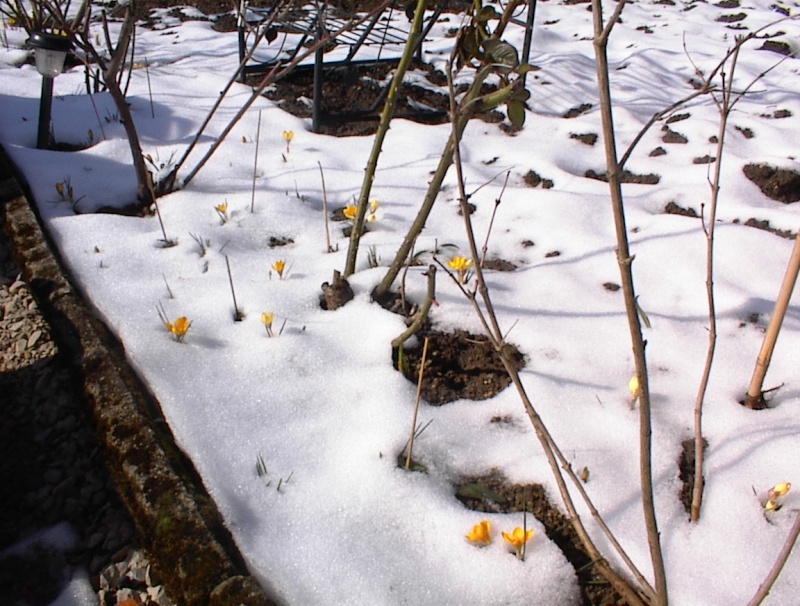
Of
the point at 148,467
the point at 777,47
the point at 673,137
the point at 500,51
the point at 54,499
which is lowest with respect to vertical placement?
the point at 54,499

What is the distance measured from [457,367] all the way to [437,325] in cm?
18

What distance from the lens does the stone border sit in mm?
1222

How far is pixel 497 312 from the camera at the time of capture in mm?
1982

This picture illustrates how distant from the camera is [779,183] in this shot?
276 cm

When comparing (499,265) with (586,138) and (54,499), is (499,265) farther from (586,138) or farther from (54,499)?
(54,499)

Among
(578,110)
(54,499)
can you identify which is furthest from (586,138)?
(54,499)

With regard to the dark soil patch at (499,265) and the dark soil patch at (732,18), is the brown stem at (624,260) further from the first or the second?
the dark soil patch at (732,18)

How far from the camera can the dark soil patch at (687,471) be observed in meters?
1.41

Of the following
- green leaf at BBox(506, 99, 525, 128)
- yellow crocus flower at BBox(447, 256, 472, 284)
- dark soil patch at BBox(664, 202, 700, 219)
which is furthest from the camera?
dark soil patch at BBox(664, 202, 700, 219)

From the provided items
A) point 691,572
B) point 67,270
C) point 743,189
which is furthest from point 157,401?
point 743,189

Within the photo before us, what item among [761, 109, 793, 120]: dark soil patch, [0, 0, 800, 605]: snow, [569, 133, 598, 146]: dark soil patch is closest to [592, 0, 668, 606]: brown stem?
[0, 0, 800, 605]: snow

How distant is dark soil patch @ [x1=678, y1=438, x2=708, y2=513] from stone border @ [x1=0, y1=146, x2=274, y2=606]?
96 cm

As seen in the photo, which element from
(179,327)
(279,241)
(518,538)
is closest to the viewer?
(518,538)

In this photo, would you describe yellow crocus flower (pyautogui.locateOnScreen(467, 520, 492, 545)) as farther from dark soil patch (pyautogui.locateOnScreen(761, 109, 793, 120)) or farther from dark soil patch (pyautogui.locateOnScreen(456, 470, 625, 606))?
dark soil patch (pyautogui.locateOnScreen(761, 109, 793, 120))
